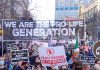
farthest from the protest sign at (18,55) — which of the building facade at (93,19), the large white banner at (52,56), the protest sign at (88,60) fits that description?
the building facade at (93,19)

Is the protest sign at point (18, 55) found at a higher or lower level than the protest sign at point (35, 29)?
lower

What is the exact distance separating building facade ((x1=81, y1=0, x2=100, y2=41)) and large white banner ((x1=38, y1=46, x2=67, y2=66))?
144ft

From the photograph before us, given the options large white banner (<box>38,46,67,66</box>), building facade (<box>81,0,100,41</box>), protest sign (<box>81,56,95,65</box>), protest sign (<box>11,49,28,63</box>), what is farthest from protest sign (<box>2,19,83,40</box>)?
building facade (<box>81,0,100,41</box>)

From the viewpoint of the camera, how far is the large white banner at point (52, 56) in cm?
1139

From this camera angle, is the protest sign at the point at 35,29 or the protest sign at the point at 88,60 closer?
the protest sign at the point at 88,60

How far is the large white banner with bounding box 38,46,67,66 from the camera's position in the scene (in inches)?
448

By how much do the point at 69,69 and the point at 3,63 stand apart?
2.31 m

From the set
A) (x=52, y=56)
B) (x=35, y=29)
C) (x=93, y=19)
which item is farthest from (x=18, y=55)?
(x=93, y=19)

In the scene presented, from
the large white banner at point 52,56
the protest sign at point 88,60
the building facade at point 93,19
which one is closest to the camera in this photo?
the large white banner at point 52,56

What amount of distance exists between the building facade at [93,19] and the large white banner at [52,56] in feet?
144

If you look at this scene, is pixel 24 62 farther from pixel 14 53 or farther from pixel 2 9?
pixel 2 9

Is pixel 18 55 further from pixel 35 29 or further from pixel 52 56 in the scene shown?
pixel 52 56

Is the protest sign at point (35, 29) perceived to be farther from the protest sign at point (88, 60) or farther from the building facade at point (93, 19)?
the building facade at point (93, 19)

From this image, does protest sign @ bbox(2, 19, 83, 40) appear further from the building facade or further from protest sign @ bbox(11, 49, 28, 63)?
the building facade
